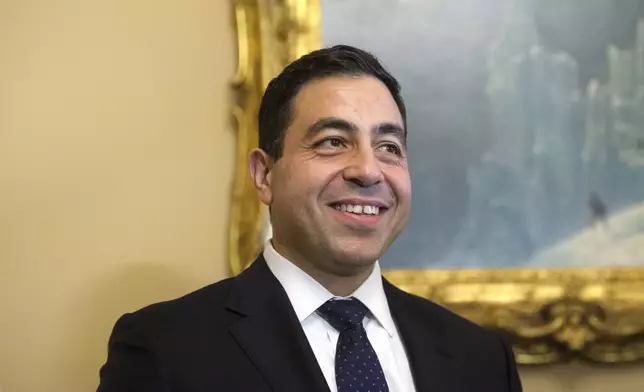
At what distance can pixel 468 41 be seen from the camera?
4.89 feet

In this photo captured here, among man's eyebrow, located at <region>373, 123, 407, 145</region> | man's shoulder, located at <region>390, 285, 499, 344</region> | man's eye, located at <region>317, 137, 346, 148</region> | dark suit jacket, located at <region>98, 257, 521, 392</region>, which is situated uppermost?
man's eyebrow, located at <region>373, 123, 407, 145</region>

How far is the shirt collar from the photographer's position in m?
1.08

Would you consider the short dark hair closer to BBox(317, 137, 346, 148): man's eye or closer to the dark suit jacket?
BBox(317, 137, 346, 148): man's eye

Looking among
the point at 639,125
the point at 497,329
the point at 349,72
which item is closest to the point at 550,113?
the point at 639,125

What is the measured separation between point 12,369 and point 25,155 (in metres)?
0.42

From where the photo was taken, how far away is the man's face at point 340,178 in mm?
1047

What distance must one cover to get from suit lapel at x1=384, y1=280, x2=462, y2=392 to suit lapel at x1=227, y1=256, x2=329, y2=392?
8.1 inches

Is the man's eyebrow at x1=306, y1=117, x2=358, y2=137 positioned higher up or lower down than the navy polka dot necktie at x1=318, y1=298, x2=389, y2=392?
higher up

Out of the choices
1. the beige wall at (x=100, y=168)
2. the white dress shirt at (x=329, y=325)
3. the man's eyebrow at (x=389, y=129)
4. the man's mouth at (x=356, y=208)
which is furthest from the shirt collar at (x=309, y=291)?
the beige wall at (x=100, y=168)

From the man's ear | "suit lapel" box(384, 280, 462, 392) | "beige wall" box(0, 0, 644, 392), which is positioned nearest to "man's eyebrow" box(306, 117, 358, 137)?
the man's ear

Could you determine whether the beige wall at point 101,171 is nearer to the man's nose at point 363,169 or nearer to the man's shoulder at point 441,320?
the man's shoulder at point 441,320

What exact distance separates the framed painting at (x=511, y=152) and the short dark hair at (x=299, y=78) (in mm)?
292

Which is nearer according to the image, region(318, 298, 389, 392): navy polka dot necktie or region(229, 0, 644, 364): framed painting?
region(318, 298, 389, 392): navy polka dot necktie

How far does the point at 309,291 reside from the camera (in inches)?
42.9
